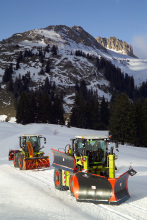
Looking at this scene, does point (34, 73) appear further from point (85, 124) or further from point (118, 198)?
point (118, 198)

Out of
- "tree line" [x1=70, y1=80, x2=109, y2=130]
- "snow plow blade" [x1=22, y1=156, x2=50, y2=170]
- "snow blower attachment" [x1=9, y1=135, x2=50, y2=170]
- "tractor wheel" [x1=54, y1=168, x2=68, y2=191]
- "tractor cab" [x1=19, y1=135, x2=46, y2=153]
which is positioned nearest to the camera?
"tractor wheel" [x1=54, y1=168, x2=68, y2=191]

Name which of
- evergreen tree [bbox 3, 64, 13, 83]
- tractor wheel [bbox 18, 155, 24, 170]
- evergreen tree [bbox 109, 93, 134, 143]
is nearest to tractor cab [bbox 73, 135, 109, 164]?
tractor wheel [bbox 18, 155, 24, 170]

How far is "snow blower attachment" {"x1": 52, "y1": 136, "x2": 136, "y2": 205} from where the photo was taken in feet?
29.5

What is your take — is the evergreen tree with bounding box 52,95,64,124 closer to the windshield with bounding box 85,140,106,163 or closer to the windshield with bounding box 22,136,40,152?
the windshield with bounding box 22,136,40,152

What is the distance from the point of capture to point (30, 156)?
1830 cm

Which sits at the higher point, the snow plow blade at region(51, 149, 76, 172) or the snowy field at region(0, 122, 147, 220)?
the snow plow blade at region(51, 149, 76, 172)

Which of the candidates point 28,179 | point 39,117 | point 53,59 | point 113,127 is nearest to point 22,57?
point 53,59

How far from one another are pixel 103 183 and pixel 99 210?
0.97 metres

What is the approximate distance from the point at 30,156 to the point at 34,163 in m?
0.68

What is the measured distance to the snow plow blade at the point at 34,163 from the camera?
1767 centimetres

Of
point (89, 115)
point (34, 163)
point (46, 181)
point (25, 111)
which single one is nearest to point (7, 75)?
point (25, 111)

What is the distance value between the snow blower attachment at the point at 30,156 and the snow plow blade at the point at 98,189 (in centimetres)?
892

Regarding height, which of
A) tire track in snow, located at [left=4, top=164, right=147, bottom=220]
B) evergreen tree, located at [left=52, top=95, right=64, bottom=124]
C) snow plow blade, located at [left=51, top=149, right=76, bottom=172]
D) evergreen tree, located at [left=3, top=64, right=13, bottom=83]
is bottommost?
tire track in snow, located at [left=4, top=164, right=147, bottom=220]

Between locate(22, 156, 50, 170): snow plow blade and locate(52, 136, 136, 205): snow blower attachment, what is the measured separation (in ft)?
20.5
